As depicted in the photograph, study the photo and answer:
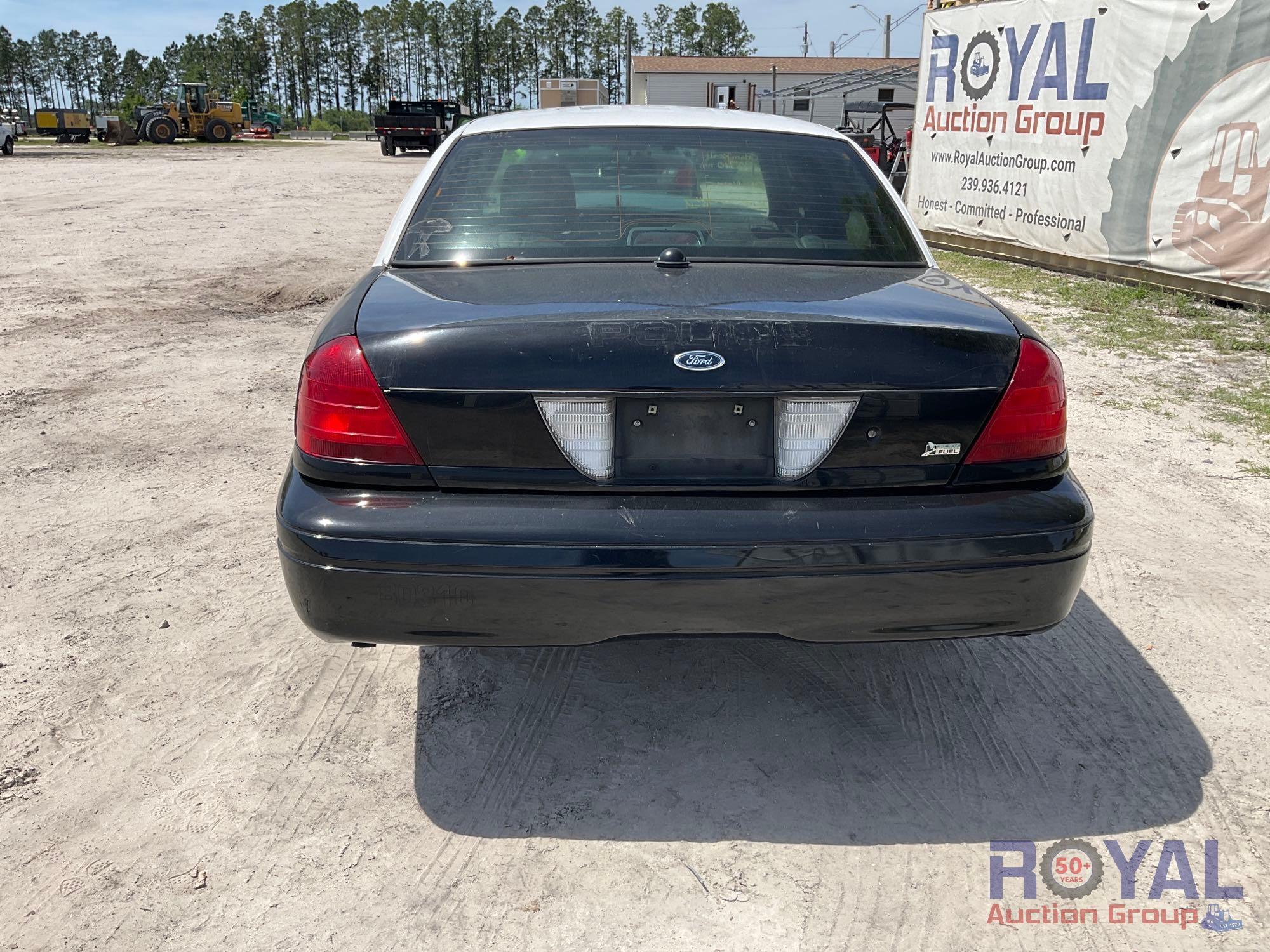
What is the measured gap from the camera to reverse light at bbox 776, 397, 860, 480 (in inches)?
91.1

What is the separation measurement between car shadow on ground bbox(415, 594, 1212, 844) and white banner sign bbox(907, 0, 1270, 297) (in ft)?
22.9

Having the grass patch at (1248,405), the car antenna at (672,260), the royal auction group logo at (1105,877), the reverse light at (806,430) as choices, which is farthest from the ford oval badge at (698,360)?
the grass patch at (1248,405)

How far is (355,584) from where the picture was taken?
2.29 metres

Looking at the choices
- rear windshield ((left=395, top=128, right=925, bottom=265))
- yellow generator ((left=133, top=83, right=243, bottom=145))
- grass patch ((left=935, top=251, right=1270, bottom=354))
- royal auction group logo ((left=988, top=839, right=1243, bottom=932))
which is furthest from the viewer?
yellow generator ((left=133, top=83, right=243, bottom=145))

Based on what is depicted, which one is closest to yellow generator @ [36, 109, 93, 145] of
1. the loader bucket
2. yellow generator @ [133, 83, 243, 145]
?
the loader bucket

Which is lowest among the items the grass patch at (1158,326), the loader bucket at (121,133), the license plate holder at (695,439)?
the grass patch at (1158,326)

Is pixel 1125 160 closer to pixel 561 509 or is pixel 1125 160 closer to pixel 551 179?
pixel 551 179

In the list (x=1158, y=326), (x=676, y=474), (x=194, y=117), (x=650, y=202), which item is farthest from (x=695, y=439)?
(x=194, y=117)

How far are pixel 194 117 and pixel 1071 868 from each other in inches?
2216

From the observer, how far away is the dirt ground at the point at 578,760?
2.15 meters

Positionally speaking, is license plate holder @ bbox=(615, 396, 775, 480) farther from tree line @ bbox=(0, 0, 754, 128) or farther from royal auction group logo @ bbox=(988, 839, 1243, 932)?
tree line @ bbox=(0, 0, 754, 128)

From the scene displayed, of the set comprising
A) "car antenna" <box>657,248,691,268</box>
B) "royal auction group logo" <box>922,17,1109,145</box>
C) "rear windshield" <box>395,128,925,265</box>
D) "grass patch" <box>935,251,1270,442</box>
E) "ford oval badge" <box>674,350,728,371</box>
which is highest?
"royal auction group logo" <box>922,17,1109,145</box>

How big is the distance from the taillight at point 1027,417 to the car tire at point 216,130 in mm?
54837

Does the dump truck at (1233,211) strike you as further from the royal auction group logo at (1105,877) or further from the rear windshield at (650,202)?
the royal auction group logo at (1105,877)
